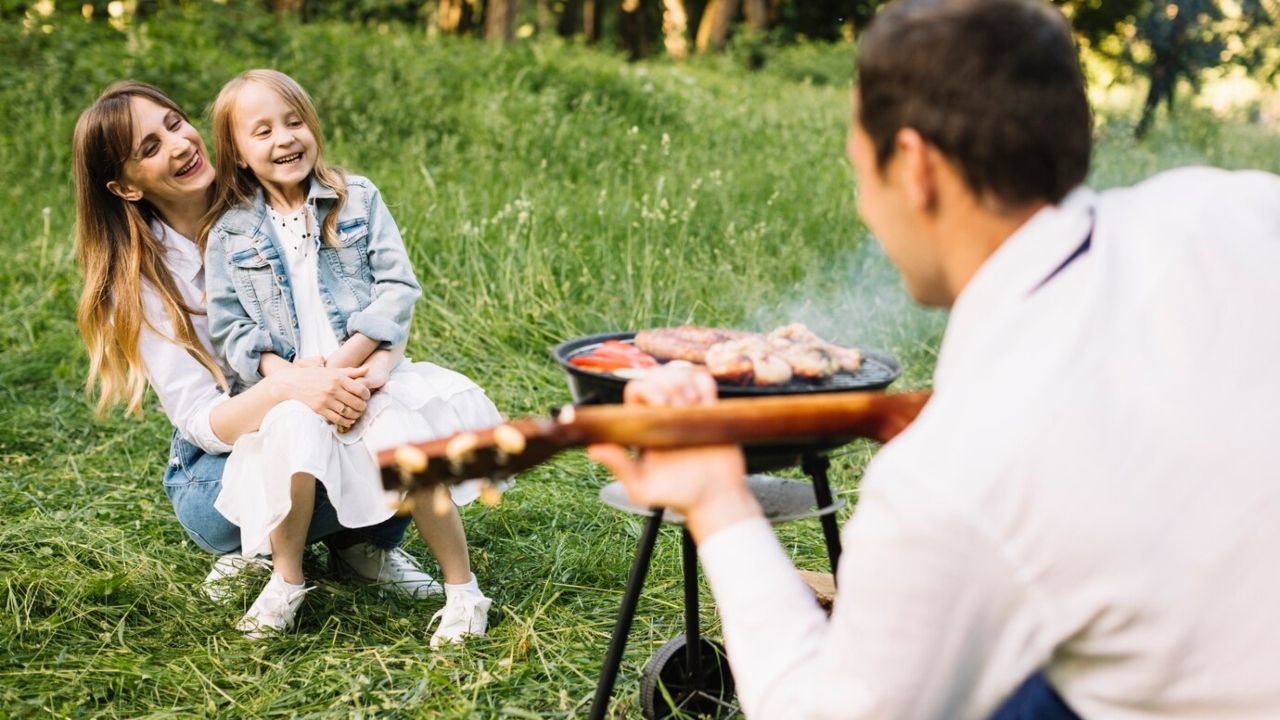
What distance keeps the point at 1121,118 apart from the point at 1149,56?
2.16 metres

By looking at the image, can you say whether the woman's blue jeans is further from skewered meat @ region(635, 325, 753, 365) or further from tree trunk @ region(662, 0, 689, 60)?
tree trunk @ region(662, 0, 689, 60)

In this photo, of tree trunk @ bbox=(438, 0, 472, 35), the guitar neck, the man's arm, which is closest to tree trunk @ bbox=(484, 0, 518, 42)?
tree trunk @ bbox=(438, 0, 472, 35)

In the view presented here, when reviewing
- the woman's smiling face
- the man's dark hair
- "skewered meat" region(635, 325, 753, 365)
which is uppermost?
the man's dark hair

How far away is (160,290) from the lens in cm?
308

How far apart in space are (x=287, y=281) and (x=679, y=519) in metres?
1.54

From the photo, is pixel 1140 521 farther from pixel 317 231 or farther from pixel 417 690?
pixel 317 231

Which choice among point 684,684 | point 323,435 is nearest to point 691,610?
point 684,684

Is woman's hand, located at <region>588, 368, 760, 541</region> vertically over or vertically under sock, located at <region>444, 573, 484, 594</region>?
over

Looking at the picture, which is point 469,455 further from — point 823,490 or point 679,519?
point 823,490

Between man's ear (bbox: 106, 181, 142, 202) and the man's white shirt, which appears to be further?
man's ear (bbox: 106, 181, 142, 202)

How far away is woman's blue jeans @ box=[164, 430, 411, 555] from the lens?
3125 millimetres

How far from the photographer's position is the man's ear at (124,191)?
310cm

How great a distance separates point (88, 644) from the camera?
293 cm

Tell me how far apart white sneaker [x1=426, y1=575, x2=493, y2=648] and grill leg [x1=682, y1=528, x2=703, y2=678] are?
2.26 feet
